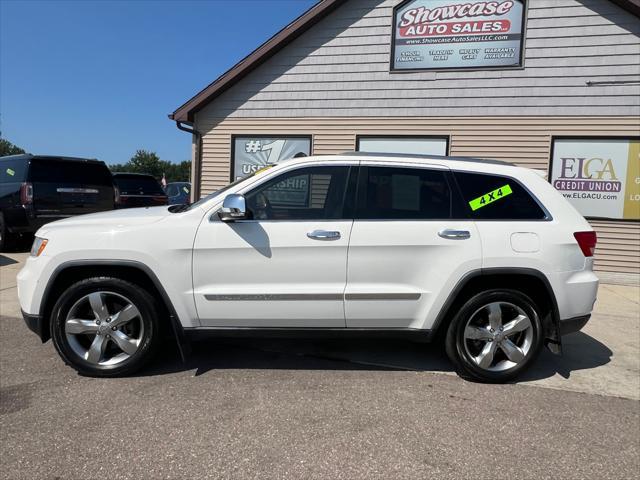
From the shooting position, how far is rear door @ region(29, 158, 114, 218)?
27.3ft

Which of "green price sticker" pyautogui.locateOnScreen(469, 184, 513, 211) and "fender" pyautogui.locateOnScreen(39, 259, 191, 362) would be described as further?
"green price sticker" pyautogui.locateOnScreen(469, 184, 513, 211)

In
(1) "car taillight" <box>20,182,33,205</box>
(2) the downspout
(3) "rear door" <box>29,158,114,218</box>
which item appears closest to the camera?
(1) "car taillight" <box>20,182,33,205</box>

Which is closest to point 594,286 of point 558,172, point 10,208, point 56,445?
point 56,445

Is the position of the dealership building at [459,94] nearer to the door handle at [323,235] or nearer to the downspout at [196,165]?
the downspout at [196,165]

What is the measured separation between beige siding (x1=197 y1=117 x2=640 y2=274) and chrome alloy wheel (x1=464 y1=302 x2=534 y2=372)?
5.29m

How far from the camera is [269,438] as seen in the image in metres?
→ 2.68

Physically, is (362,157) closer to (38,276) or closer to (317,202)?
(317,202)

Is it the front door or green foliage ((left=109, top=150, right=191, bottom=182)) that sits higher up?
green foliage ((left=109, top=150, right=191, bottom=182))

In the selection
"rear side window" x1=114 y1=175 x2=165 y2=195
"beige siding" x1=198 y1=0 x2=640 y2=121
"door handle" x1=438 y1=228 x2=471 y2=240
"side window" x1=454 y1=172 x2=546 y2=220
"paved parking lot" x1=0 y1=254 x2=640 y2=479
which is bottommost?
"paved parking lot" x1=0 y1=254 x2=640 y2=479

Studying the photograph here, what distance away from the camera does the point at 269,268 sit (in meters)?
3.32

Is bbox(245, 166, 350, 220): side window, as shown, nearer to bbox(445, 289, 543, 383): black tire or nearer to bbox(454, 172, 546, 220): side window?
bbox(454, 172, 546, 220): side window

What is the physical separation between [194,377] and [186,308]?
57cm

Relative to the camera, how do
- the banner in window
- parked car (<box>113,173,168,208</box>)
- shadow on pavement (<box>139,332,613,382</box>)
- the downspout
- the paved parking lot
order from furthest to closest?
1. parked car (<box>113,173,168,208</box>)
2. the downspout
3. the banner in window
4. shadow on pavement (<box>139,332,613,382</box>)
5. the paved parking lot

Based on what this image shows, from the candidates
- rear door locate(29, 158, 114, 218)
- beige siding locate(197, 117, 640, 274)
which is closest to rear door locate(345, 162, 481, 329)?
beige siding locate(197, 117, 640, 274)
